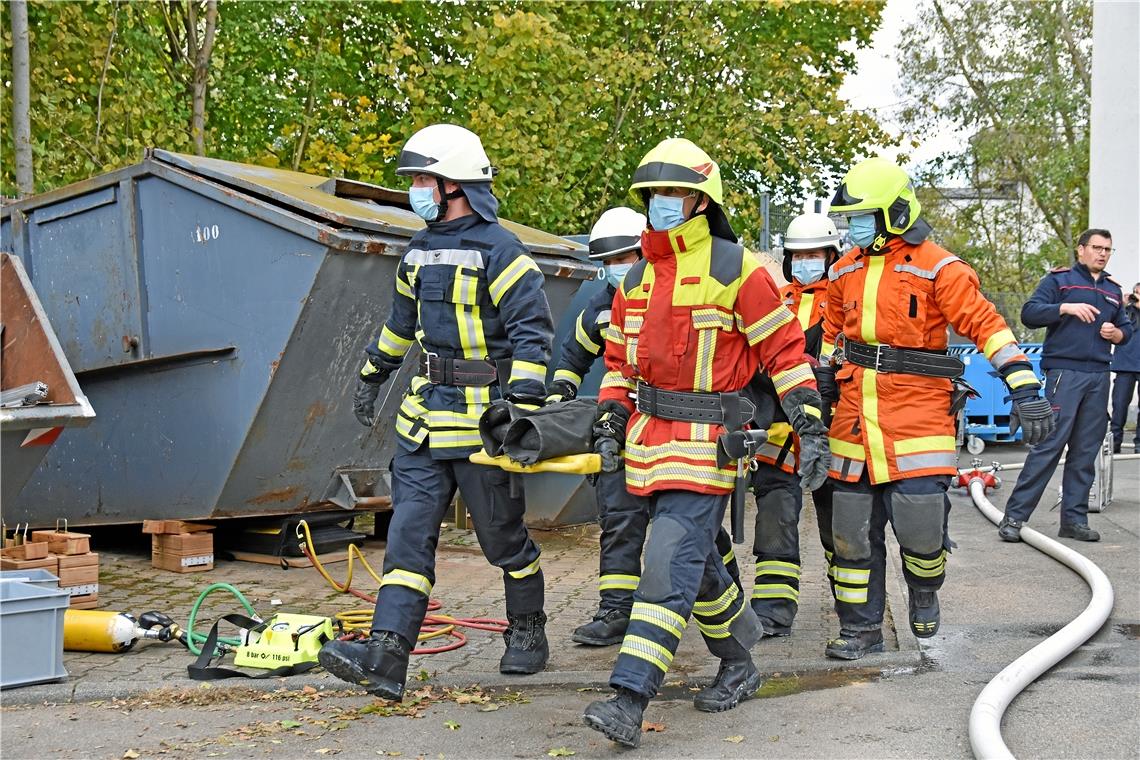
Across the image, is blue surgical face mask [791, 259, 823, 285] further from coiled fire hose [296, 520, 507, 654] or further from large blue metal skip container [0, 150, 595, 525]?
coiled fire hose [296, 520, 507, 654]

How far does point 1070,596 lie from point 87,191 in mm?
5257

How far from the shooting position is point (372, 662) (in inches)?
159

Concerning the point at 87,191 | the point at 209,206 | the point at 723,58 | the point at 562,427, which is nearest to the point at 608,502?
the point at 562,427

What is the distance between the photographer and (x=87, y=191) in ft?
A: 22.0

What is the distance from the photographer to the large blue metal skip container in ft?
20.0

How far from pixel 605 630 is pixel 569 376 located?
3.34ft

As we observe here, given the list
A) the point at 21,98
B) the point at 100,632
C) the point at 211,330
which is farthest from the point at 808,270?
the point at 21,98

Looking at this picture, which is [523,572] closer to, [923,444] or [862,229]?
[923,444]

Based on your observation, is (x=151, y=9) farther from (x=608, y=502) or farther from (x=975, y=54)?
(x=975, y=54)

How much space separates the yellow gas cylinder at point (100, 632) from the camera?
4.80 m

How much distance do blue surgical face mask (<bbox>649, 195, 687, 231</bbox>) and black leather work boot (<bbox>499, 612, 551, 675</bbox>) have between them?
5.03 ft

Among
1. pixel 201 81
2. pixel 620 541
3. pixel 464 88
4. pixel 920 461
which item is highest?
pixel 464 88

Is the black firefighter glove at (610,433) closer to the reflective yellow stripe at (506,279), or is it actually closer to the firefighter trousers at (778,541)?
the reflective yellow stripe at (506,279)

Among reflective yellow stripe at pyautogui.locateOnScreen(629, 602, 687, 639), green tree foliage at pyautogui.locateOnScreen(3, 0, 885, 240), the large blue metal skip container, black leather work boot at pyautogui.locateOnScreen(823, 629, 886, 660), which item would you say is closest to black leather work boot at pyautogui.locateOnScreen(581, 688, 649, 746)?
reflective yellow stripe at pyautogui.locateOnScreen(629, 602, 687, 639)
